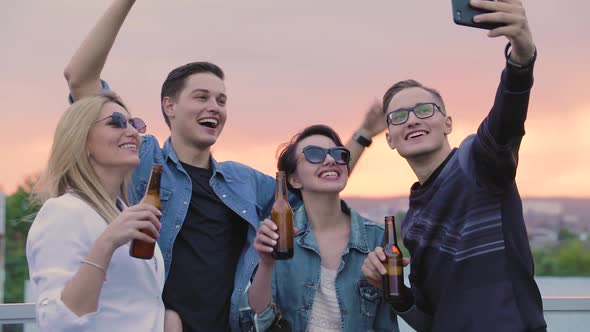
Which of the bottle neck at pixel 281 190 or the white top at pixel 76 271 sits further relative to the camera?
the bottle neck at pixel 281 190

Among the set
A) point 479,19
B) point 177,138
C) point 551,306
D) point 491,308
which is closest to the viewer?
point 479,19

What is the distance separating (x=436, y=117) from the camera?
135 inches

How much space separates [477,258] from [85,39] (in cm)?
211

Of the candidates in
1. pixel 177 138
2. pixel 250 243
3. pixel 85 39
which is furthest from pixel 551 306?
pixel 85 39

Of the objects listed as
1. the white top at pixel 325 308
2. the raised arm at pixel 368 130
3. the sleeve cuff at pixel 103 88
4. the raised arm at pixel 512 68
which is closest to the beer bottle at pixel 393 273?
the white top at pixel 325 308

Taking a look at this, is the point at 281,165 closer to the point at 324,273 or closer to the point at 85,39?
the point at 324,273

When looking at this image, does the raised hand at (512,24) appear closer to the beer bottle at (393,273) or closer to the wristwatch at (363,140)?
the beer bottle at (393,273)

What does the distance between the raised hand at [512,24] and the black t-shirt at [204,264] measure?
5.87 feet

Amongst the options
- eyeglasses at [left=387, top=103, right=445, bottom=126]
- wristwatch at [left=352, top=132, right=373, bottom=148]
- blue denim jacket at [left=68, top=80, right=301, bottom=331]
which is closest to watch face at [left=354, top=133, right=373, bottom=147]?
wristwatch at [left=352, top=132, right=373, bottom=148]

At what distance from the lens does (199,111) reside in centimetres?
386

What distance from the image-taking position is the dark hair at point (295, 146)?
4062 millimetres

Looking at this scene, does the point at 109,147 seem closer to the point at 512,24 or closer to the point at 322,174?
the point at 322,174

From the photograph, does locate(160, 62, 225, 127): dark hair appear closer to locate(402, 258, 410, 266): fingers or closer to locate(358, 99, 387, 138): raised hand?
locate(358, 99, 387, 138): raised hand

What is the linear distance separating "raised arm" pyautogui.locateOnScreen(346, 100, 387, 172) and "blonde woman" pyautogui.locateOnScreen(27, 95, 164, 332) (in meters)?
1.54
